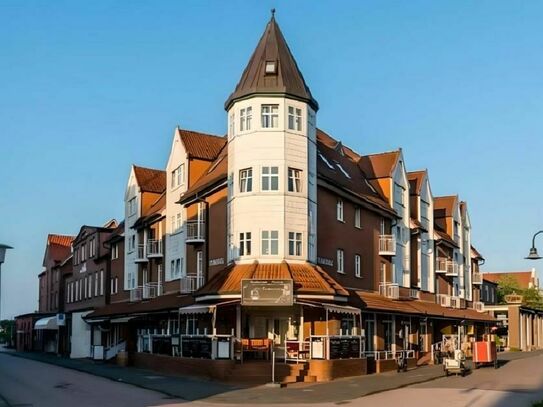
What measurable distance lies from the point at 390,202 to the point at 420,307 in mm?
6392

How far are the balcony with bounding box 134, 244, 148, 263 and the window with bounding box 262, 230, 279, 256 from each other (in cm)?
1616

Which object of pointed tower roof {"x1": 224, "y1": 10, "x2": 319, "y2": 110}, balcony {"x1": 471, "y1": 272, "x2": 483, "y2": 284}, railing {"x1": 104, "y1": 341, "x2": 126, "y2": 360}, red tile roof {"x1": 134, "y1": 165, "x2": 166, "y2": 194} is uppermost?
pointed tower roof {"x1": 224, "y1": 10, "x2": 319, "y2": 110}

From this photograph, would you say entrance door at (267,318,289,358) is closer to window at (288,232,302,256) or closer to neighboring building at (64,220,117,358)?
window at (288,232,302,256)

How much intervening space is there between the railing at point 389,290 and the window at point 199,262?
10.2 m

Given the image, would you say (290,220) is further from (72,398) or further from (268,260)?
(72,398)

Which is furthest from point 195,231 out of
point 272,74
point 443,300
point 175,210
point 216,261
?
point 443,300

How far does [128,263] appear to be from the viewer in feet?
173

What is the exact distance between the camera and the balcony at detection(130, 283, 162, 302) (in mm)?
45263

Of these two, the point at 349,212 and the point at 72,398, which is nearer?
the point at 72,398

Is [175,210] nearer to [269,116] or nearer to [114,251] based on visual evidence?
[269,116]

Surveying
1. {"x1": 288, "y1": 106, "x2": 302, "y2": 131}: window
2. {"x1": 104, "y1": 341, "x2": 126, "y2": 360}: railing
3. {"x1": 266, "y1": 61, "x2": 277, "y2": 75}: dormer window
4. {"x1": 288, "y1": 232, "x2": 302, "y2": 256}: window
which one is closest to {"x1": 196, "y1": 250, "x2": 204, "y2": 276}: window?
{"x1": 288, "y1": 232, "x2": 302, "y2": 256}: window

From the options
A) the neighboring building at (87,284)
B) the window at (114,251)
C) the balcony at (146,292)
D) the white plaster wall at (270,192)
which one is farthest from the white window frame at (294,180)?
the neighboring building at (87,284)

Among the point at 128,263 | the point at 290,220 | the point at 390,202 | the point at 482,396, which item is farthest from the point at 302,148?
the point at 128,263

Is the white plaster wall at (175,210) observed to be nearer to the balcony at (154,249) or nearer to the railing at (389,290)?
the balcony at (154,249)
